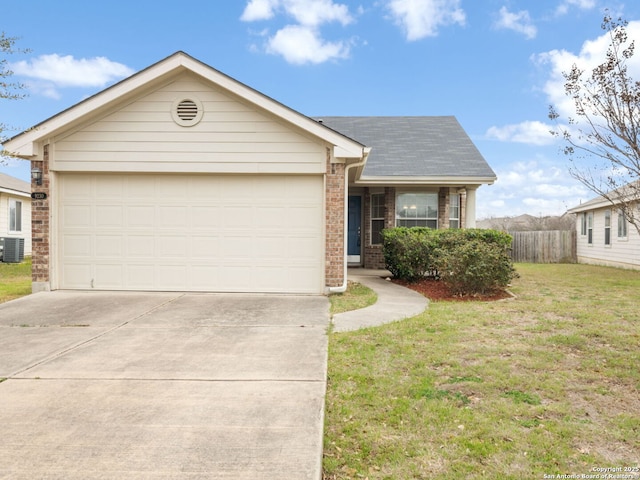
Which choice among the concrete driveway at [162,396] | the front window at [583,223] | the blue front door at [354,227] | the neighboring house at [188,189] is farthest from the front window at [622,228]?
the concrete driveway at [162,396]

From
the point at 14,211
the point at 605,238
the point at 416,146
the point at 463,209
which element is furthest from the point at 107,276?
the point at 605,238

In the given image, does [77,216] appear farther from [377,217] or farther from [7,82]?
[377,217]

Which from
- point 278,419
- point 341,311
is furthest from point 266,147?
point 278,419

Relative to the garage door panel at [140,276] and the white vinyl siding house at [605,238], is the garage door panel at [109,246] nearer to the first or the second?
the garage door panel at [140,276]

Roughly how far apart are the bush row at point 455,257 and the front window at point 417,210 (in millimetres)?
2167

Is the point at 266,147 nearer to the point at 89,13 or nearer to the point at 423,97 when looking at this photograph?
the point at 89,13

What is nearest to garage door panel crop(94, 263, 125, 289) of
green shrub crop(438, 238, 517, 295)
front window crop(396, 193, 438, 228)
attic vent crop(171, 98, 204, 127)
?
attic vent crop(171, 98, 204, 127)

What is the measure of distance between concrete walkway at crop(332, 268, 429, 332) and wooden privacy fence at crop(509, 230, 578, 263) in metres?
13.3

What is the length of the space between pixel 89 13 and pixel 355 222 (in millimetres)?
10307

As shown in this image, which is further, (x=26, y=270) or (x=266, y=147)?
(x=26, y=270)

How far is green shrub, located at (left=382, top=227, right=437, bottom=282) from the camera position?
10.4m

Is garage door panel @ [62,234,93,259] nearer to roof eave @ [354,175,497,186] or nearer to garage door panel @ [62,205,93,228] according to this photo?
garage door panel @ [62,205,93,228]

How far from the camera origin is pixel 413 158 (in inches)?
561

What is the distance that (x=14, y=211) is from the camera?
1992cm
